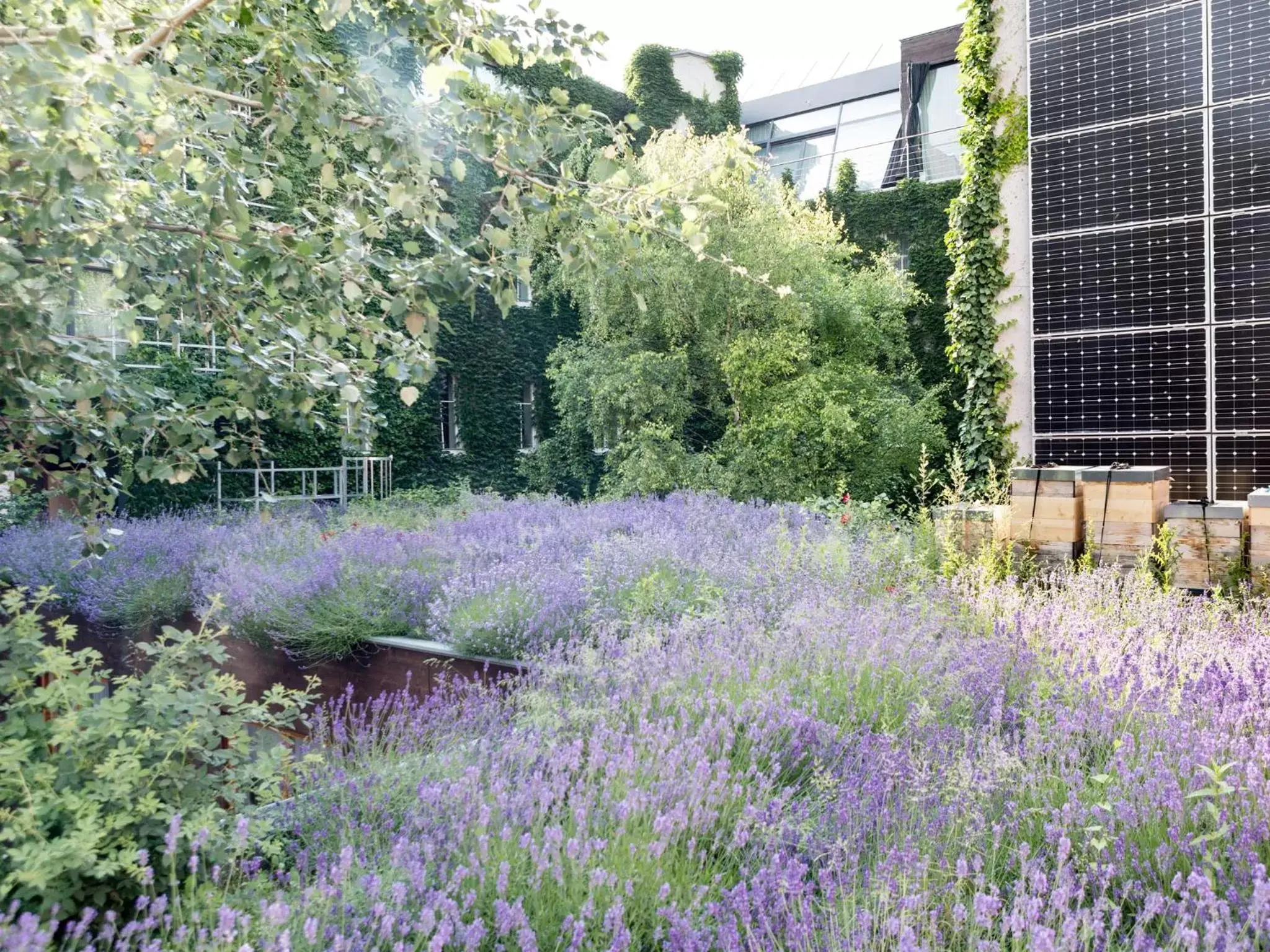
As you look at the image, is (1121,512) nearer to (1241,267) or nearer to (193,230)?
(1241,267)

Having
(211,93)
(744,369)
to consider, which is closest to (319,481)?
(744,369)

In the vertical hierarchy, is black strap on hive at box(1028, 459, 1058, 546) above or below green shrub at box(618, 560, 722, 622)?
above

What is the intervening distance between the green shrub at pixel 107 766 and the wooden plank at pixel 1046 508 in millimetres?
5509

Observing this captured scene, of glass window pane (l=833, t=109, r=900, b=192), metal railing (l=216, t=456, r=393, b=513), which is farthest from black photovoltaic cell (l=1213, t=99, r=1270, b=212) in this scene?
glass window pane (l=833, t=109, r=900, b=192)

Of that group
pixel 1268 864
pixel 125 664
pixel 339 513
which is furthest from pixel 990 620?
pixel 339 513

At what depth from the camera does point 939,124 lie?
67.9ft

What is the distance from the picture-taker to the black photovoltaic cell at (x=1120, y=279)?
8.60m

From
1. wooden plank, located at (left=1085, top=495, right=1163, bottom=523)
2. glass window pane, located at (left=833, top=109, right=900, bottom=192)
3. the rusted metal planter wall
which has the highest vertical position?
glass window pane, located at (left=833, top=109, right=900, bottom=192)

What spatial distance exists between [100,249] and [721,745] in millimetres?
2355

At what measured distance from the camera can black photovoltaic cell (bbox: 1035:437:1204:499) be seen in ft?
27.8

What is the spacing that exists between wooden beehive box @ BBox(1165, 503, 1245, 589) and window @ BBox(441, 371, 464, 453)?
46.5 feet

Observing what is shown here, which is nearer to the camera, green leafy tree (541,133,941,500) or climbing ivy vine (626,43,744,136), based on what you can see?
green leafy tree (541,133,941,500)

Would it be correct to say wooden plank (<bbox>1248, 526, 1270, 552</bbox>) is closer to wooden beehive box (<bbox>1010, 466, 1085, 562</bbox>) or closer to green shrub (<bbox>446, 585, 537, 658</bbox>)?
wooden beehive box (<bbox>1010, 466, 1085, 562</bbox>)

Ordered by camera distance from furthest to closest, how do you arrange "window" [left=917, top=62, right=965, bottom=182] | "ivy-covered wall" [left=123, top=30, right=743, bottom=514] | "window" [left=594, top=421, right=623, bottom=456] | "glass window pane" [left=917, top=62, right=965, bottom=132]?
"glass window pane" [left=917, top=62, right=965, bottom=132] → "window" [left=917, top=62, right=965, bottom=182] → "ivy-covered wall" [left=123, top=30, right=743, bottom=514] → "window" [left=594, top=421, right=623, bottom=456]
